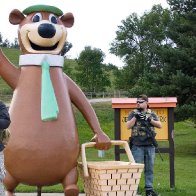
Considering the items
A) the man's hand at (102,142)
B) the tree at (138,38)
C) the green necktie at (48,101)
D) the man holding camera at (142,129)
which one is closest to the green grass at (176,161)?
the man holding camera at (142,129)

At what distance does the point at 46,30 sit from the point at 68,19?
0.59 m

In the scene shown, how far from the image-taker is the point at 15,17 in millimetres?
6441

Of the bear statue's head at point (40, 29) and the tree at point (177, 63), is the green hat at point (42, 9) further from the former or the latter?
the tree at point (177, 63)

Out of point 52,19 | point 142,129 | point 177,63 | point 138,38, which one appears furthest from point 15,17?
point 138,38

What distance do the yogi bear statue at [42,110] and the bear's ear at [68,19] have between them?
0.14 feet

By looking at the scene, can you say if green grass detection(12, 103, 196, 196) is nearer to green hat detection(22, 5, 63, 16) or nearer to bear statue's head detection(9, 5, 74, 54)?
bear statue's head detection(9, 5, 74, 54)

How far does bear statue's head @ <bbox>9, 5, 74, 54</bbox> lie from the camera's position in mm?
6160

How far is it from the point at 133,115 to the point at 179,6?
1312 cm

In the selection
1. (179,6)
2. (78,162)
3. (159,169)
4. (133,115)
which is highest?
(179,6)

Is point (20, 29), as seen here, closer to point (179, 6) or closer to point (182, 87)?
point (182, 87)

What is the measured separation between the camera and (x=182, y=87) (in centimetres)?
1744

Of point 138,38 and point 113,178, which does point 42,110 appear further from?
point 138,38

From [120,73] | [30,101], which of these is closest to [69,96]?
[30,101]

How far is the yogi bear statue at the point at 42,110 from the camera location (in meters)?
5.84
